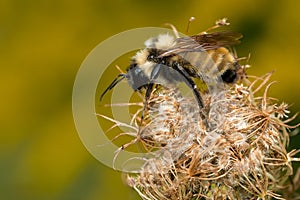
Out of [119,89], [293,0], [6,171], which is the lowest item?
[293,0]

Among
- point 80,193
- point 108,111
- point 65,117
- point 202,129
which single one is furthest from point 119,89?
point 65,117

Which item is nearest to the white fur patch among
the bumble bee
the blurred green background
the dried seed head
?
A: the bumble bee

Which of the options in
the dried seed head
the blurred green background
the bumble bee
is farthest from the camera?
the blurred green background

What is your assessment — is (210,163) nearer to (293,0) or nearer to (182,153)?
(182,153)

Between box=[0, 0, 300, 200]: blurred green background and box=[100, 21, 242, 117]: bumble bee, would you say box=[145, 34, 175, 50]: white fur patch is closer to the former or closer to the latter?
box=[100, 21, 242, 117]: bumble bee

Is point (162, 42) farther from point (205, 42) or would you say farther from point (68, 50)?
point (68, 50)

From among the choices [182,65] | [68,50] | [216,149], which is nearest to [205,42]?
[182,65]
